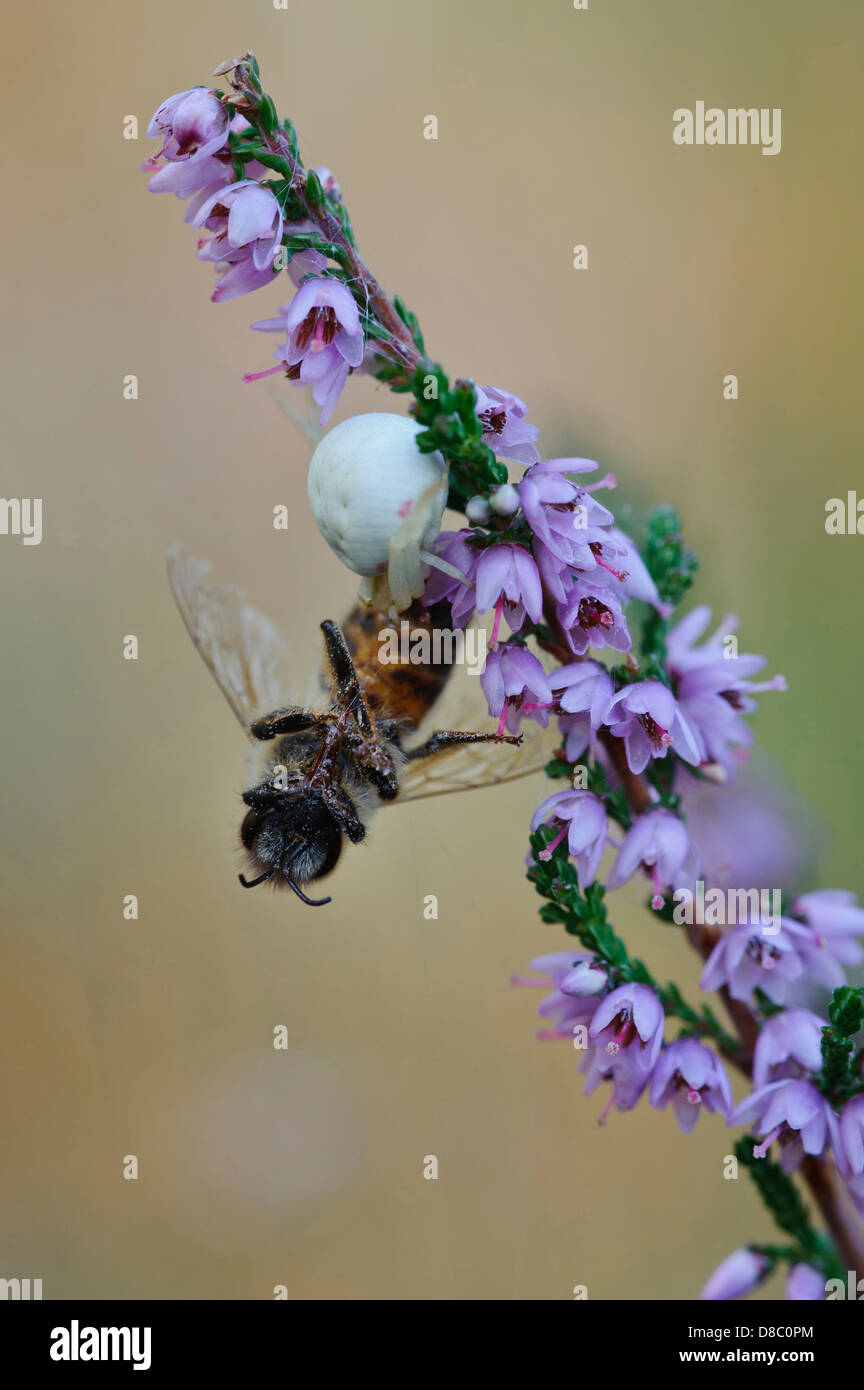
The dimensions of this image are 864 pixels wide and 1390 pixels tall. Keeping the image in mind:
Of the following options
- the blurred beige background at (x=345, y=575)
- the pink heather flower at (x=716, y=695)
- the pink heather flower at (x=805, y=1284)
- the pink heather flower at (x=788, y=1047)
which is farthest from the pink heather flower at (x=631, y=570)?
the blurred beige background at (x=345, y=575)

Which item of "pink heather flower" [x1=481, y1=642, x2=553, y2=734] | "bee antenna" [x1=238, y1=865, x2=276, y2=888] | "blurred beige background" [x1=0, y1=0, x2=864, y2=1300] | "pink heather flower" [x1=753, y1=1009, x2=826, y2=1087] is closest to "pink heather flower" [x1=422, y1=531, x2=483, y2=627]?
"pink heather flower" [x1=481, y1=642, x2=553, y2=734]

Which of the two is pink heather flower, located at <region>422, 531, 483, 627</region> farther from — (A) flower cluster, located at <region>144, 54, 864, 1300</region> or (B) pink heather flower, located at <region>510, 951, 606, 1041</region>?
(B) pink heather flower, located at <region>510, 951, 606, 1041</region>

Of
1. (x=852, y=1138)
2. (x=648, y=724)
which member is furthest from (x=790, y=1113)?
(x=648, y=724)

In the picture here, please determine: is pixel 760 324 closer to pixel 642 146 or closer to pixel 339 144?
pixel 642 146

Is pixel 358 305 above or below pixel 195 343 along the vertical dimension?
below
